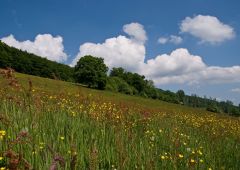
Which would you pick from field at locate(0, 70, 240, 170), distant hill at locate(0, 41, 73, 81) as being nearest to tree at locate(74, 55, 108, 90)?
distant hill at locate(0, 41, 73, 81)

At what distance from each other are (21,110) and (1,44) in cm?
7076

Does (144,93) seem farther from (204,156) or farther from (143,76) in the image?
(204,156)

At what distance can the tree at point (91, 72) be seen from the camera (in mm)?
68250

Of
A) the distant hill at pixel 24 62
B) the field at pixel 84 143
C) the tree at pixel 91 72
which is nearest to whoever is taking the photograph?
the field at pixel 84 143

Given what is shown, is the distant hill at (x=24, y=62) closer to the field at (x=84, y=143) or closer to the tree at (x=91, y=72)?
the tree at (x=91, y=72)

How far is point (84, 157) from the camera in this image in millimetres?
5262

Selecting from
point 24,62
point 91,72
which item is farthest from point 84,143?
point 24,62

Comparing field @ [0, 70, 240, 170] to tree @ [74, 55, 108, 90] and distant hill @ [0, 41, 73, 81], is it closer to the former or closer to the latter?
tree @ [74, 55, 108, 90]

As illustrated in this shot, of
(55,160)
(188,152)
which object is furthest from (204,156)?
(55,160)

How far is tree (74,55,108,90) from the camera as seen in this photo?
68.2 meters

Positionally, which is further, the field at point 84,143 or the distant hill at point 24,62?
the distant hill at point 24,62

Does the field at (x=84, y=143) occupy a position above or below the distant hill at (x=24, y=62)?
below

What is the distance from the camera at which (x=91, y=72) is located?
68.4 metres

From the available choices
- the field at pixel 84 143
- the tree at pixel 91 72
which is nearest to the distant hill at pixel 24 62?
the tree at pixel 91 72
